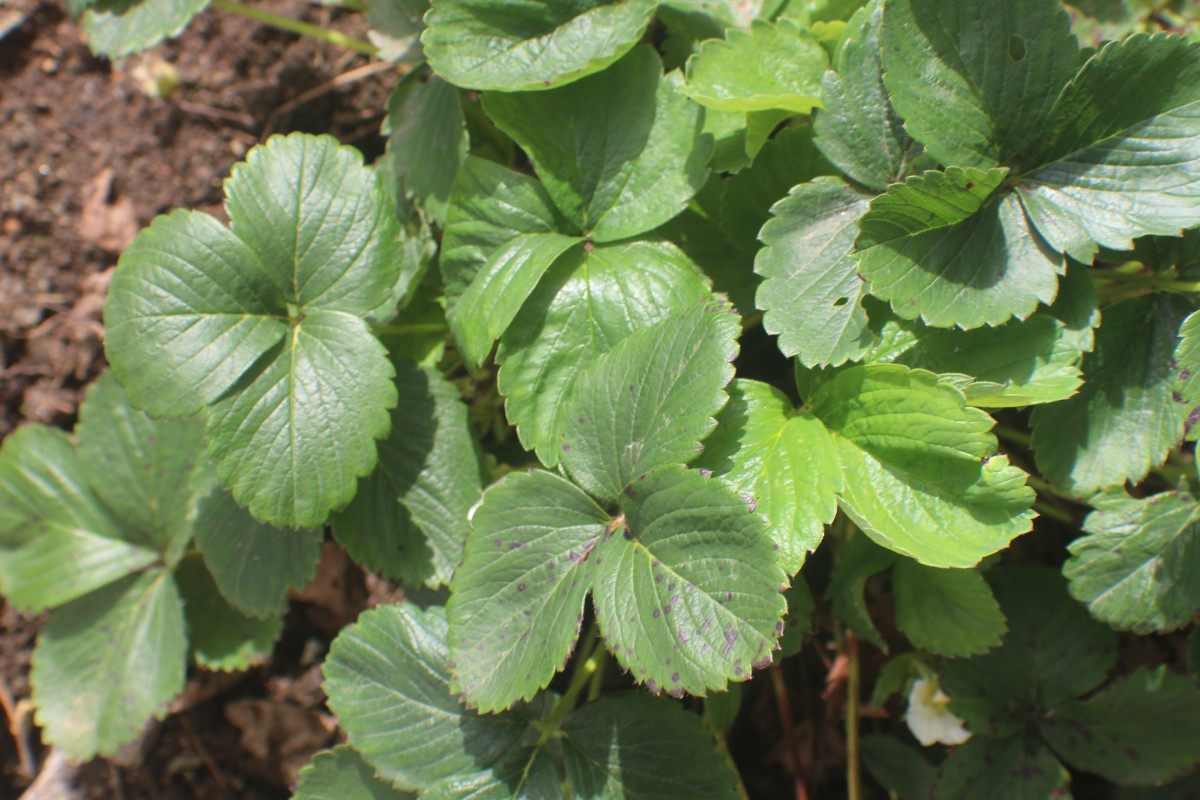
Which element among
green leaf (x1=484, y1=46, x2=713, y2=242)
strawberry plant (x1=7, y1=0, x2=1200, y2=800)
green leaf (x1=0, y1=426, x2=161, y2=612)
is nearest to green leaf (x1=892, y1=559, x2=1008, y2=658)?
strawberry plant (x1=7, y1=0, x2=1200, y2=800)

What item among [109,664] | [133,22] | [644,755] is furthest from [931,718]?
[133,22]

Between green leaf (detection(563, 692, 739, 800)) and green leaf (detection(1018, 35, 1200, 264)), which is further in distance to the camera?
green leaf (detection(563, 692, 739, 800))

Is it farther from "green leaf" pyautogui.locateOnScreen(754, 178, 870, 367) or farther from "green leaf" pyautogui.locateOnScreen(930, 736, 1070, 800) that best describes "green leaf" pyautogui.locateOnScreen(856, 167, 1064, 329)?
"green leaf" pyautogui.locateOnScreen(930, 736, 1070, 800)

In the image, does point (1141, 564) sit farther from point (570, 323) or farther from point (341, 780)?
point (341, 780)

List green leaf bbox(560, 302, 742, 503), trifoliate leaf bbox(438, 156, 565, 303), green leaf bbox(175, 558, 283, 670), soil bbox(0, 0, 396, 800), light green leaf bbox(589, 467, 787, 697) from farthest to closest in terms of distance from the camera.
→ soil bbox(0, 0, 396, 800) → green leaf bbox(175, 558, 283, 670) → trifoliate leaf bbox(438, 156, 565, 303) → green leaf bbox(560, 302, 742, 503) → light green leaf bbox(589, 467, 787, 697)

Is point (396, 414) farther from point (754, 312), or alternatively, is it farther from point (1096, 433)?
point (1096, 433)

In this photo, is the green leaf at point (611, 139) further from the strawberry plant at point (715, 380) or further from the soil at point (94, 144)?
the soil at point (94, 144)
